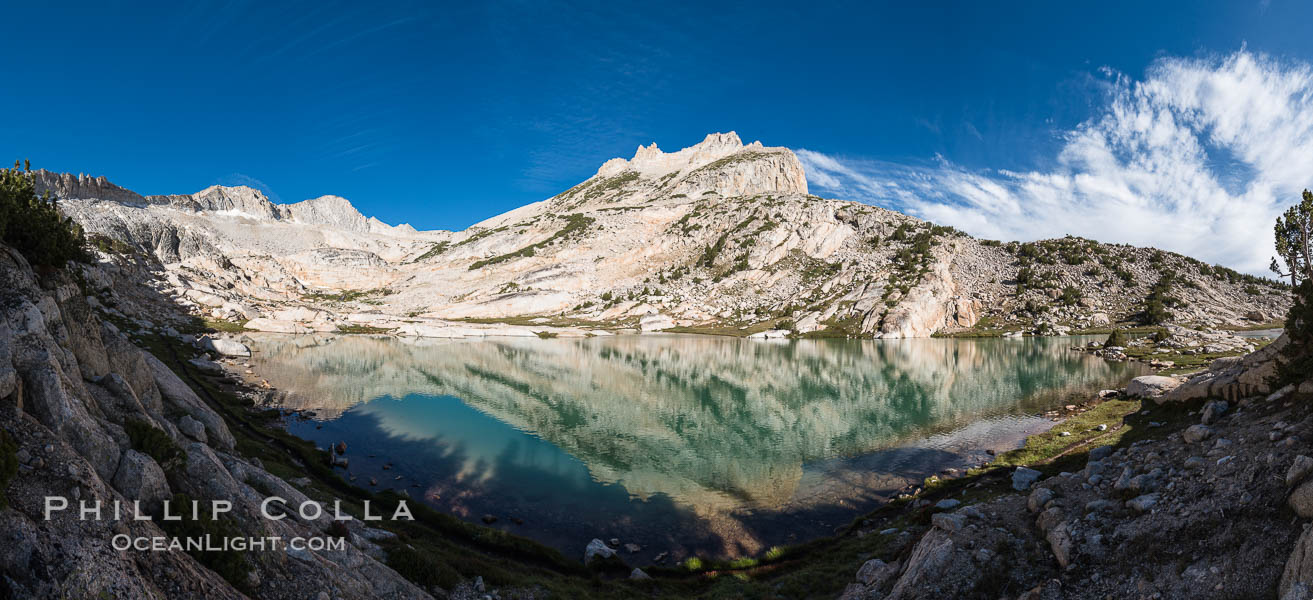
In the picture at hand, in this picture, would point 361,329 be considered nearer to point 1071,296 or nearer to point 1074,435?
point 1074,435

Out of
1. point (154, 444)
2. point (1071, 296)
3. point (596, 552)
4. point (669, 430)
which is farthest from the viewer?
point (1071, 296)

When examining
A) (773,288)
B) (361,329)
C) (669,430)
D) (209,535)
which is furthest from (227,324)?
(773,288)

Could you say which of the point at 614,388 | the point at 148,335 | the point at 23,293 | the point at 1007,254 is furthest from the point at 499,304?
the point at 1007,254

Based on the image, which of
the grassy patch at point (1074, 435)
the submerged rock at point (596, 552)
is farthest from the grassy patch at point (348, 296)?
the grassy patch at point (1074, 435)

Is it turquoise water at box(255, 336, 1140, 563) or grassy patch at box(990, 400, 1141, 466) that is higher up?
grassy patch at box(990, 400, 1141, 466)

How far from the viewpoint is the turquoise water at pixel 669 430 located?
23672mm

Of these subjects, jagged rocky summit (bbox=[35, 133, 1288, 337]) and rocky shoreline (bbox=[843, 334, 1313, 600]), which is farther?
jagged rocky summit (bbox=[35, 133, 1288, 337])

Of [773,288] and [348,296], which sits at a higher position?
[773,288]

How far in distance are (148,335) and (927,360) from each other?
113m

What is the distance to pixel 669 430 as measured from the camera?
1554 inches

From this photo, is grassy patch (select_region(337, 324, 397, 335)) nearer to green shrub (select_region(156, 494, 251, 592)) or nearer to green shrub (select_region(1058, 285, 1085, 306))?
green shrub (select_region(156, 494, 251, 592))

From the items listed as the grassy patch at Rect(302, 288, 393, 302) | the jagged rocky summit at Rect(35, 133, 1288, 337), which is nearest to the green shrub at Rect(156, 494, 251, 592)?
the jagged rocky summit at Rect(35, 133, 1288, 337)

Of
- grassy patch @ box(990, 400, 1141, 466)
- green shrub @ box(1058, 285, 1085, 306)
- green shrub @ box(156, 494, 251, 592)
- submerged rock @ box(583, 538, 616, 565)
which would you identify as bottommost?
submerged rock @ box(583, 538, 616, 565)

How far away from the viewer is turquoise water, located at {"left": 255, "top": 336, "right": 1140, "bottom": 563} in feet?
77.7
